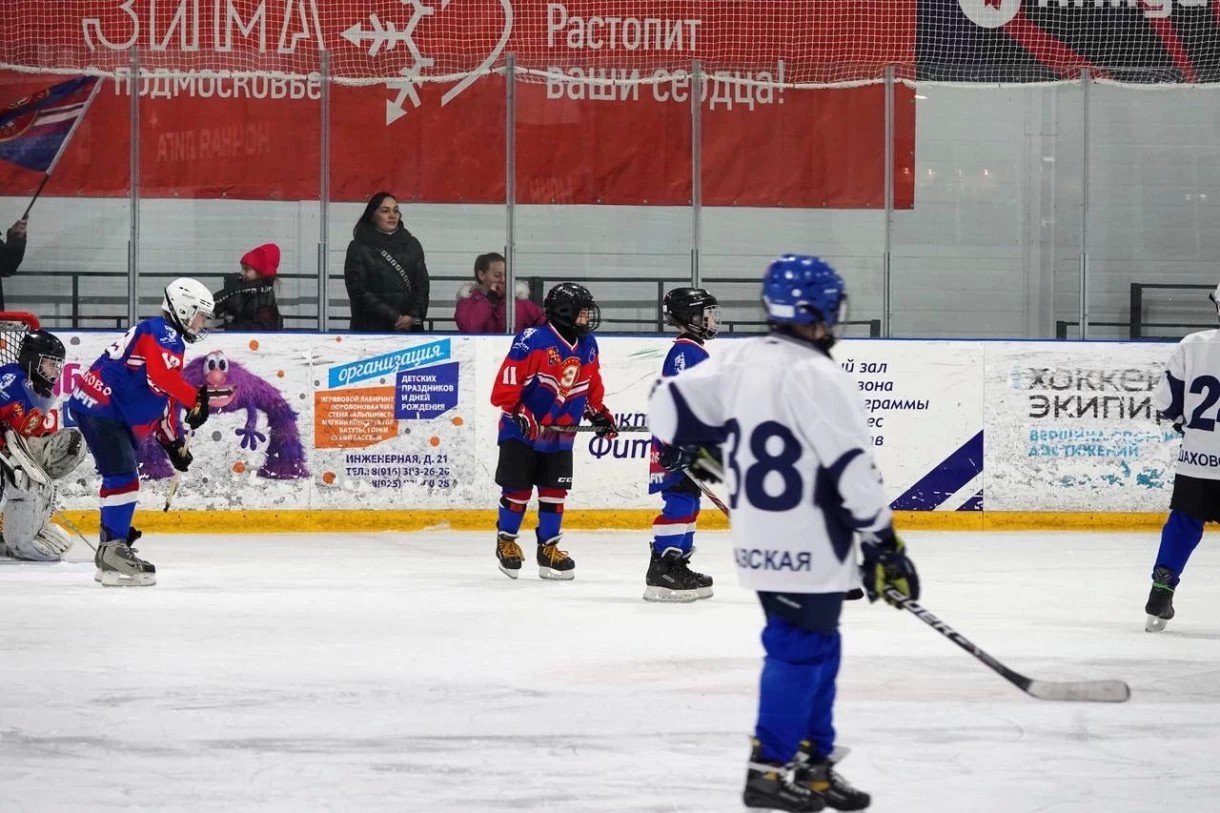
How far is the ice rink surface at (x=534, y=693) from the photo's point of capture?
3.63m

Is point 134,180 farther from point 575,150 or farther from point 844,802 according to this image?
point 844,802

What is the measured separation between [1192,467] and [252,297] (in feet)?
17.0

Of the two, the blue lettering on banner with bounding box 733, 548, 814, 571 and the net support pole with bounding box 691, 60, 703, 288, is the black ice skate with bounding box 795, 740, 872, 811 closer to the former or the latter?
the blue lettering on banner with bounding box 733, 548, 814, 571

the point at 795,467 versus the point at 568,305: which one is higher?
the point at 568,305

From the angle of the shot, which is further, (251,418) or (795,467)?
(251,418)

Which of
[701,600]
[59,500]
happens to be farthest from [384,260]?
[701,600]

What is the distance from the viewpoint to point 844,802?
3.38 meters

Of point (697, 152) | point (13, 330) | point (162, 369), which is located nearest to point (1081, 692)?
point (162, 369)

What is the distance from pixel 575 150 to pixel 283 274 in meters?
1.86

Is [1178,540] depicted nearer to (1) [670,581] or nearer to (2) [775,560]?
(1) [670,581]

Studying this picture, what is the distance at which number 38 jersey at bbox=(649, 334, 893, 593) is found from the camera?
3.25 m

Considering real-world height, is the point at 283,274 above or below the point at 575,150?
below

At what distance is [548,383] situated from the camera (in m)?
7.24

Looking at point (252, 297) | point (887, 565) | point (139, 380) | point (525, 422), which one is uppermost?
point (252, 297)
